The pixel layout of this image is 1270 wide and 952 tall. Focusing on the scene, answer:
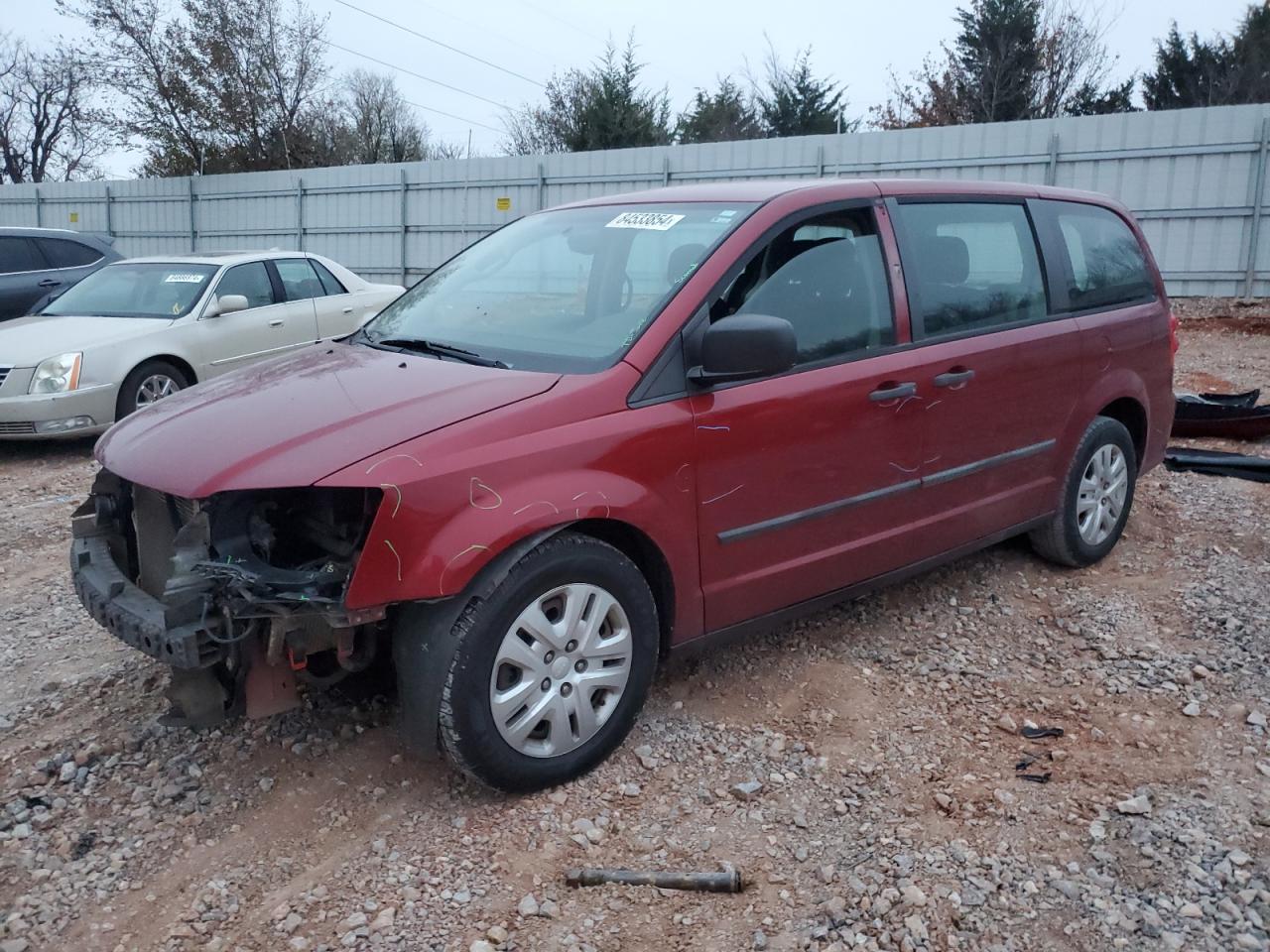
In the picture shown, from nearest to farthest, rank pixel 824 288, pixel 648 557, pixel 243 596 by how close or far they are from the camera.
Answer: pixel 243 596
pixel 648 557
pixel 824 288

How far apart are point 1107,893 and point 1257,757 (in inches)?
39.9

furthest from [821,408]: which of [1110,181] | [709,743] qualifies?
[1110,181]

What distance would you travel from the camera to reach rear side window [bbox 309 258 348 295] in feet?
31.7

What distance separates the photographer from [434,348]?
3566 mm

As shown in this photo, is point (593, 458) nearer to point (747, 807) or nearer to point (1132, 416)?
point (747, 807)

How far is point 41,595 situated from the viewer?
4.78 meters

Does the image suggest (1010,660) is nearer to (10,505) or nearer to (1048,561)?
(1048,561)

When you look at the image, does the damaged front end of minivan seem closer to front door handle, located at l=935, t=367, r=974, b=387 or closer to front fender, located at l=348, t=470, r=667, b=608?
front fender, located at l=348, t=470, r=667, b=608

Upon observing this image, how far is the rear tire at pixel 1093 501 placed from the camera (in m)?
4.77

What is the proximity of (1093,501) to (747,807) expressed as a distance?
272 centimetres

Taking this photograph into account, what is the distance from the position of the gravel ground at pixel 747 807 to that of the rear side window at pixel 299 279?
533 cm

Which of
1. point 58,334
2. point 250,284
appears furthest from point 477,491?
point 250,284

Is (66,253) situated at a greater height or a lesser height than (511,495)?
greater

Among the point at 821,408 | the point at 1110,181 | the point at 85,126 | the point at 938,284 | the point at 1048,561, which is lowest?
the point at 1048,561
